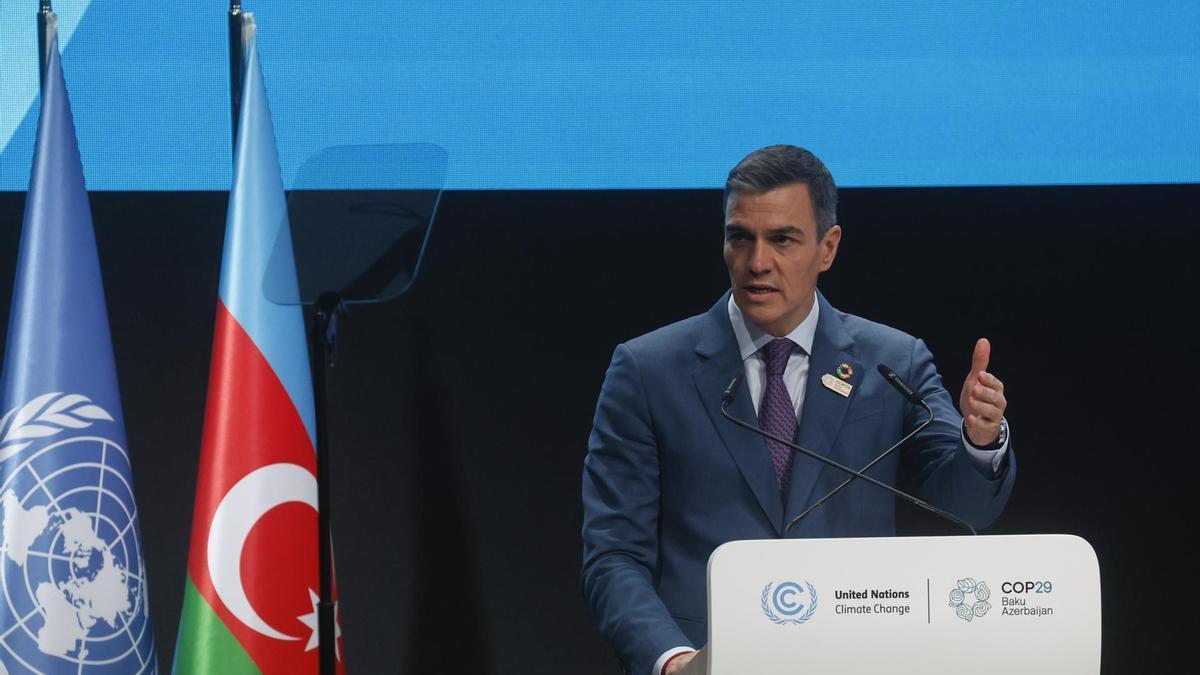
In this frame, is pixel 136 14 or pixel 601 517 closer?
pixel 601 517

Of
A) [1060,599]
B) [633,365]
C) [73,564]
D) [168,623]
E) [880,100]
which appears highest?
[880,100]

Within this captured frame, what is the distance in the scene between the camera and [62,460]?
2660 mm

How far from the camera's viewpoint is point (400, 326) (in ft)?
11.0

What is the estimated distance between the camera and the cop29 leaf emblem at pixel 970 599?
131cm

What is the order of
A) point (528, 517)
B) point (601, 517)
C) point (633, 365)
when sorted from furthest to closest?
point (528, 517), point (633, 365), point (601, 517)

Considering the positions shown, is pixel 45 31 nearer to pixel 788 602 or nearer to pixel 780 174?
pixel 780 174

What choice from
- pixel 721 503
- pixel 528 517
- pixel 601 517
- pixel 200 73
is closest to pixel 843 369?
pixel 721 503

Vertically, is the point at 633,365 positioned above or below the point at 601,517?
above

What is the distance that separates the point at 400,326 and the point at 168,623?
1041mm

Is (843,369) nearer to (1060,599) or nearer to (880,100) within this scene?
(1060,599)

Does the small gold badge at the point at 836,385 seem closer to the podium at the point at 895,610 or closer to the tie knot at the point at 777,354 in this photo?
the tie knot at the point at 777,354

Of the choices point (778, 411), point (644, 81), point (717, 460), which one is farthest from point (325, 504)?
point (644, 81)

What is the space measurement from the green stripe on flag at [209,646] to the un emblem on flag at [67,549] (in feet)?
0.31

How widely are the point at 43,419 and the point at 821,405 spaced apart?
1.72m
